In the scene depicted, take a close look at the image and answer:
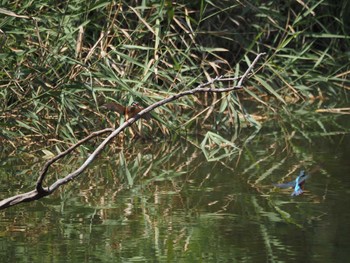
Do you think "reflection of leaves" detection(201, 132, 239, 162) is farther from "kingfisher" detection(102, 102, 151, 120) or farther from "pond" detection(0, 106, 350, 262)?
"kingfisher" detection(102, 102, 151, 120)

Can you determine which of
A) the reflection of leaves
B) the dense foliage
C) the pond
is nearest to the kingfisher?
the pond

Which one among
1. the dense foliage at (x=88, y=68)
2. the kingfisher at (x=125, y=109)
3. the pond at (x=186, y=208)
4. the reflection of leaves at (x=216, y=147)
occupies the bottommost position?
the pond at (x=186, y=208)

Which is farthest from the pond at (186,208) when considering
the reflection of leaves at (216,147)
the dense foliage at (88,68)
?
the dense foliage at (88,68)

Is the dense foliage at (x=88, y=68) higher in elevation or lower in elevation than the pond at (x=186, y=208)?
higher

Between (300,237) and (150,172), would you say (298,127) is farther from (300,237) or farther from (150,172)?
(300,237)

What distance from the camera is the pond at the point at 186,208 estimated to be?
3844mm

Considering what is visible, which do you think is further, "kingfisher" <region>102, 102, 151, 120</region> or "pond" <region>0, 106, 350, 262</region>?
"kingfisher" <region>102, 102, 151, 120</region>

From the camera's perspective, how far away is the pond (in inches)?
151

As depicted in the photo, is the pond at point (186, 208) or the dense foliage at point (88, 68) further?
the dense foliage at point (88, 68)

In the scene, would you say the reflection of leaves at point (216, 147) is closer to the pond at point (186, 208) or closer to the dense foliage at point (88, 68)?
the pond at point (186, 208)

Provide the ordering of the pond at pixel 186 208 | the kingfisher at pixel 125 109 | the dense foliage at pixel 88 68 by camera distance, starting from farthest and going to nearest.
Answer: the dense foliage at pixel 88 68 → the kingfisher at pixel 125 109 → the pond at pixel 186 208

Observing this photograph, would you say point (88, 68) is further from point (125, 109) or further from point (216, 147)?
point (125, 109)

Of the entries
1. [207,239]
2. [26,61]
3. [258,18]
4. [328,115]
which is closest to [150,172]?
[26,61]

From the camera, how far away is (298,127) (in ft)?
23.1
